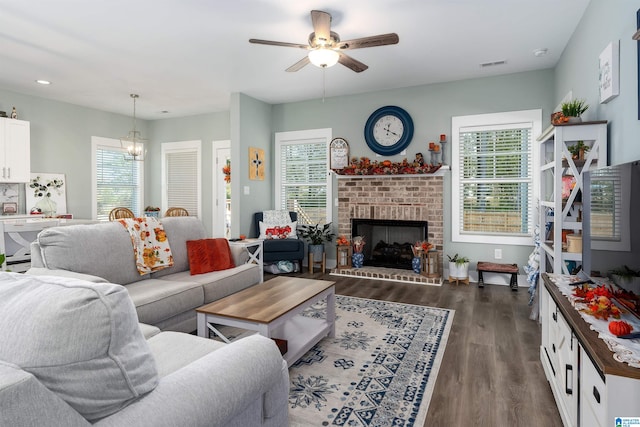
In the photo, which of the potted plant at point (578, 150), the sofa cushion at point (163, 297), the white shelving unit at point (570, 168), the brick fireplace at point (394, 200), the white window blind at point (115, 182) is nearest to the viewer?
the sofa cushion at point (163, 297)

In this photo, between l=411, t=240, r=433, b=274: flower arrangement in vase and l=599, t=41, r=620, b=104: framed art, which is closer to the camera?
l=599, t=41, r=620, b=104: framed art

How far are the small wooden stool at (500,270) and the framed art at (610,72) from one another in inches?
94.6

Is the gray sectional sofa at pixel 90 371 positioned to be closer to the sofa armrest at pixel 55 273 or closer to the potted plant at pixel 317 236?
the sofa armrest at pixel 55 273

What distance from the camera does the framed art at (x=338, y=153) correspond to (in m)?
5.71

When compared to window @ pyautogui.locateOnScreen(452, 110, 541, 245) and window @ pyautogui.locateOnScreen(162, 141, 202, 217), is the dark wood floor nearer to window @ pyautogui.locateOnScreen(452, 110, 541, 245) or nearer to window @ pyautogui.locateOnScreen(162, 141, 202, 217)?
window @ pyautogui.locateOnScreen(452, 110, 541, 245)

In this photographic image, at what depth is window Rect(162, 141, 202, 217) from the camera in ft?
23.3

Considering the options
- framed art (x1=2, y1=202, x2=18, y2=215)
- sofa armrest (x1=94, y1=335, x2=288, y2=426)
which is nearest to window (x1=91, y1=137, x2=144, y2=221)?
framed art (x1=2, y1=202, x2=18, y2=215)

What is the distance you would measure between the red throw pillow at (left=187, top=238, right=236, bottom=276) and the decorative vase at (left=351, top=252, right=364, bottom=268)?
2.24 metres

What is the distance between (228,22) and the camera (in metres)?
3.31

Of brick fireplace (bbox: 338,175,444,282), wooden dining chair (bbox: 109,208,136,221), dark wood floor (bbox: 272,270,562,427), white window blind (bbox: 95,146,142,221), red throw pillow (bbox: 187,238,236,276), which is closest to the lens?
dark wood floor (bbox: 272,270,562,427)

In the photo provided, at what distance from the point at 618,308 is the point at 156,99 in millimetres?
6275

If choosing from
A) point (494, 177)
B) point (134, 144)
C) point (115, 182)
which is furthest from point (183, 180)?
point (494, 177)

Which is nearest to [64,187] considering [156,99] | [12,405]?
[156,99]

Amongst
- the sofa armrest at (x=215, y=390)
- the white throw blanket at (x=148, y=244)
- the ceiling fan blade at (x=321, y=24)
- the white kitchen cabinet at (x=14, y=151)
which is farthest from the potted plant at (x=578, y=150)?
the white kitchen cabinet at (x=14, y=151)
